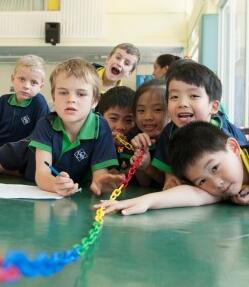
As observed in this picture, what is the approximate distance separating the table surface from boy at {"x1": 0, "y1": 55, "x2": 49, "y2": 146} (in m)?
1.14

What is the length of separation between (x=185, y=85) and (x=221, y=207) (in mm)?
436

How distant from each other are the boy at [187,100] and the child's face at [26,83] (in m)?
1.07

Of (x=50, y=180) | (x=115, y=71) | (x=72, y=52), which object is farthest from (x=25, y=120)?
(x=72, y=52)

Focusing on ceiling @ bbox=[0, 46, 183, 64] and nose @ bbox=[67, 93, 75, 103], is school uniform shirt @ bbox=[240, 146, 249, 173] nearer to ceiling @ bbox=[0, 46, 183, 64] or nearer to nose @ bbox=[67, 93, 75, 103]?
nose @ bbox=[67, 93, 75, 103]

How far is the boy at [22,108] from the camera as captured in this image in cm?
229

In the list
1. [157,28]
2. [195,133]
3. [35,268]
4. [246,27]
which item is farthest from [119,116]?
[157,28]

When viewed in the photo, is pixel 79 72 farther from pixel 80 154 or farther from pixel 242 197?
pixel 242 197

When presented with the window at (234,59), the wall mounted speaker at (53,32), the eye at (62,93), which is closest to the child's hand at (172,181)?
the eye at (62,93)

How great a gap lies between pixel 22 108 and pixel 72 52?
3900 millimetres

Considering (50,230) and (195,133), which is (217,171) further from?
(50,230)

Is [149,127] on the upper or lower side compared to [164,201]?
upper

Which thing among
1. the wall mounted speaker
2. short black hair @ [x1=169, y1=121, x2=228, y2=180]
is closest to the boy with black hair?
short black hair @ [x1=169, y1=121, x2=228, y2=180]

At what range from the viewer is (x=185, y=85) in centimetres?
142

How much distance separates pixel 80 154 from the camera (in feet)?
4.97
